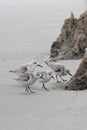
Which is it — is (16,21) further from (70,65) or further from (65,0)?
(65,0)

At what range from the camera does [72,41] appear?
12.7 metres

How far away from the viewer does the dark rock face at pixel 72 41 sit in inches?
492

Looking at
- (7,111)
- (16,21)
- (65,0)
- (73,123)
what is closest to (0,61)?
(7,111)

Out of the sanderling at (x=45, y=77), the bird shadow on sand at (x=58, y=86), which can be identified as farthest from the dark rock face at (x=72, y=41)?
the sanderling at (x=45, y=77)

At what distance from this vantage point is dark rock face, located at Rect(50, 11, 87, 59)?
12.5 metres

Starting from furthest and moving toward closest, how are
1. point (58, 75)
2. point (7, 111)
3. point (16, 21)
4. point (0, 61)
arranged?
point (16, 21), point (0, 61), point (58, 75), point (7, 111)

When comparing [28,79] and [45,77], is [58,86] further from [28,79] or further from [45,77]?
[28,79]

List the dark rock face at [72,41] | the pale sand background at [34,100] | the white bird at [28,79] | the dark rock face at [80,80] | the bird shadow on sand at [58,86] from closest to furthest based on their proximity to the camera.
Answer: the pale sand background at [34,100] → the dark rock face at [80,80] → the white bird at [28,79] → the bird shadow on sand at [58,86] → the dark rock face at [72,41]

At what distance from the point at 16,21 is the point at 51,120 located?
14632 mm

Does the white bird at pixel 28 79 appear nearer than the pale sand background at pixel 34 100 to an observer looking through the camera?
No

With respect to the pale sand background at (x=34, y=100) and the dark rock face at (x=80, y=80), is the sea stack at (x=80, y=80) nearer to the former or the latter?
the dark rock face at (x=80, y=80)

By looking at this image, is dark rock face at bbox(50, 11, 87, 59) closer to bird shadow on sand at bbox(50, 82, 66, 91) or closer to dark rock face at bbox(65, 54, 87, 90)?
bird shadow on sand at bbox(50, 82, 66, 91)

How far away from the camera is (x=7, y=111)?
8102mm

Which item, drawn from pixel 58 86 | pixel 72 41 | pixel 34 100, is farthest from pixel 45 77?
pixel 72 41
